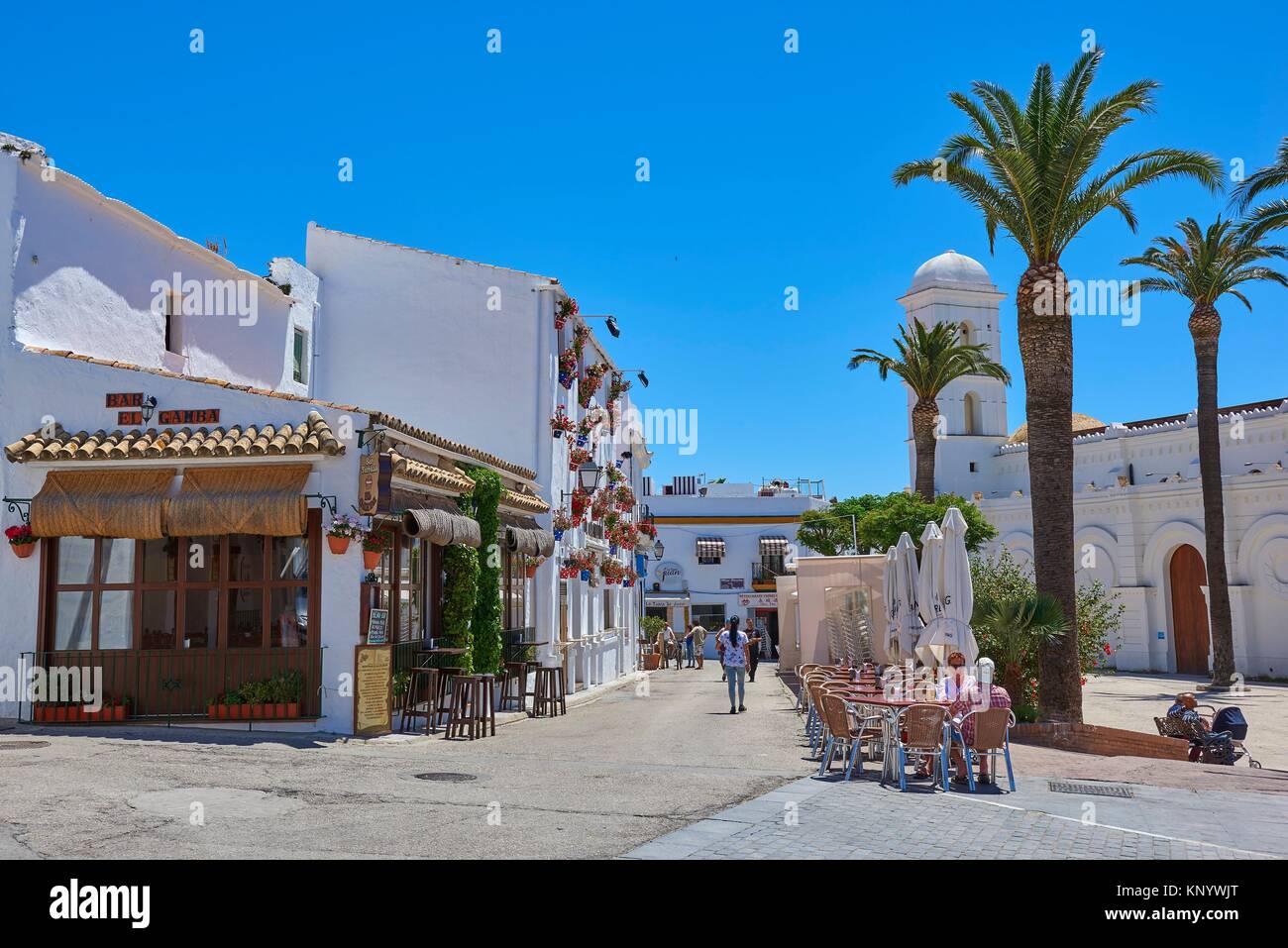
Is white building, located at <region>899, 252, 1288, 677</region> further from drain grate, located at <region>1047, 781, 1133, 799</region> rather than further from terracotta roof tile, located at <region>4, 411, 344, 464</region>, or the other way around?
terracotta roof tile, located at <region>4, 411, 344, 464</region>

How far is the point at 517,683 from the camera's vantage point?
2034 centimetres

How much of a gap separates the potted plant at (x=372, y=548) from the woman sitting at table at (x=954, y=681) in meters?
7.66

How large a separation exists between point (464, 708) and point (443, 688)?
35.9 inches

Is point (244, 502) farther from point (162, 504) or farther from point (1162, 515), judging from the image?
point (1162, 515)

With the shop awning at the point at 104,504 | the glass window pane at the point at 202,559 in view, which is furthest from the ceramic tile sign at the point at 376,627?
the shop awning at the point at 104,504

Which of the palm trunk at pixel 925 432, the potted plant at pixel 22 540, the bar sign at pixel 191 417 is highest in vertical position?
the palm trunk at pixel 925 432

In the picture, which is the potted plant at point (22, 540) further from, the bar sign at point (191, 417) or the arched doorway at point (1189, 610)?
the arched doorway at point (1189, 610)

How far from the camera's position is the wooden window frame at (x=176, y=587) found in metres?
14.5

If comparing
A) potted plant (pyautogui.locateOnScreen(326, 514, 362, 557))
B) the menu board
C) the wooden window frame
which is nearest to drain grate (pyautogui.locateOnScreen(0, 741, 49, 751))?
the wooden window frame

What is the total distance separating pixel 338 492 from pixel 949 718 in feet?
27.3

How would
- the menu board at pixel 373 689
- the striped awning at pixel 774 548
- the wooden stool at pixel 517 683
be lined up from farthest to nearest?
the striped awning at pixel 774 548, the wooden stool at pixel 517 683, the menu board at pixel 373 689

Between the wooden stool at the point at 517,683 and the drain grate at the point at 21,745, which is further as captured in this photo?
the wooden stool at the point at 517,683

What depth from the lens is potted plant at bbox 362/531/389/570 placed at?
568 inches

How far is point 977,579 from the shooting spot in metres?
21.5
